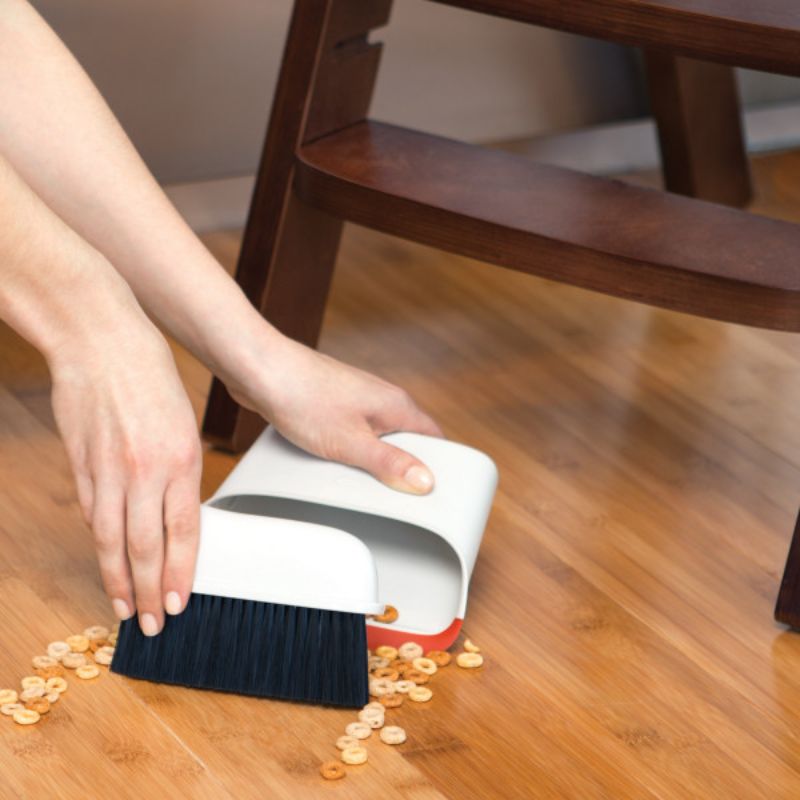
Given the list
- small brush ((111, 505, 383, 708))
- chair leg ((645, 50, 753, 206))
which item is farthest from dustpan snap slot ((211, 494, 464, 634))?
chair leg ((645, 50, 753, 206))

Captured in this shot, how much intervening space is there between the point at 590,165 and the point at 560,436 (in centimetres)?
82

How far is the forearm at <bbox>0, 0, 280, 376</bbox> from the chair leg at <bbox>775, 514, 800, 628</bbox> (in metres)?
0.40

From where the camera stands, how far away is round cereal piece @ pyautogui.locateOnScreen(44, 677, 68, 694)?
3.08 ft

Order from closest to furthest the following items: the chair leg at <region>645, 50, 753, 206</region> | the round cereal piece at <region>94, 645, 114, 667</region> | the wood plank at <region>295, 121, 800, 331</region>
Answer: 1. the round cereal piece at <region>94, 645, 114, 667</region>
2. the wood plank at <region>295, 121, 800, 331</region>
3. the chair leg at <region>645, 50, 753, 206</region>

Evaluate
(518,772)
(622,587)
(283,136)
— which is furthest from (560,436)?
(518,772)

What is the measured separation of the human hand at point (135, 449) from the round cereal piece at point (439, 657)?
0.20 m

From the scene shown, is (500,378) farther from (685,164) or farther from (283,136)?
(685,164)

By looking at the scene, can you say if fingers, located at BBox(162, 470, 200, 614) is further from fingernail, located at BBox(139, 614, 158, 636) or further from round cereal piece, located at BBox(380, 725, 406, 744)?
round cereal piece, located at BBox(380, 725, 406, 744)

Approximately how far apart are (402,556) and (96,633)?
0.72 feet

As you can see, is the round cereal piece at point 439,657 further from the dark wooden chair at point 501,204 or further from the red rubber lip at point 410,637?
the dark wooden chair at point 501,204

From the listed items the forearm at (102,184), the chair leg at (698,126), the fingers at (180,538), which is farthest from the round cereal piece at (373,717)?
the chair leg at (698,126)

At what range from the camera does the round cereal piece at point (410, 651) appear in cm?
101

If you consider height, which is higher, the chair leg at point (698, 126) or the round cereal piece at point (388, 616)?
the chair leg at point (698, 126)

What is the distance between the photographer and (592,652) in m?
1.05
